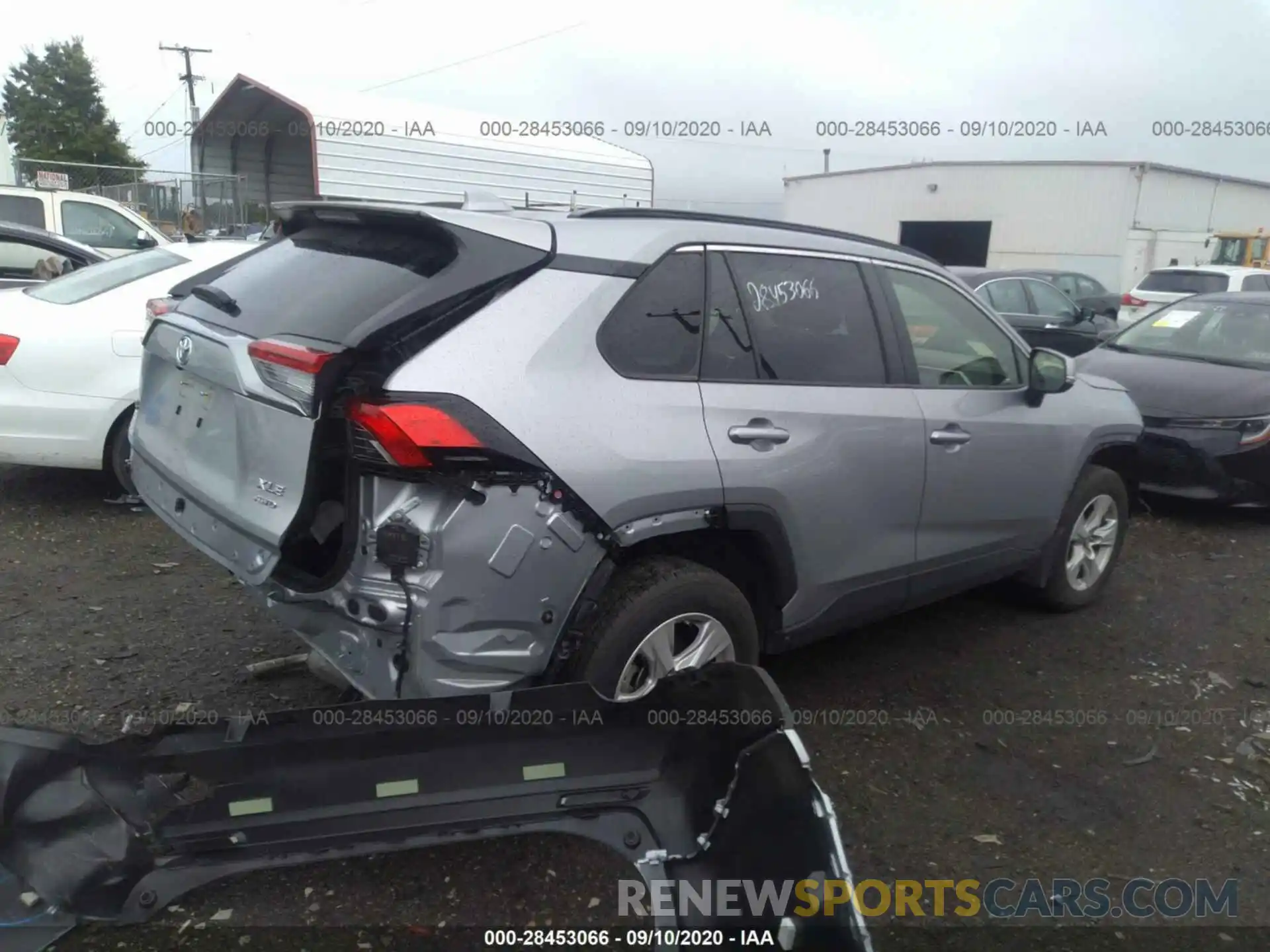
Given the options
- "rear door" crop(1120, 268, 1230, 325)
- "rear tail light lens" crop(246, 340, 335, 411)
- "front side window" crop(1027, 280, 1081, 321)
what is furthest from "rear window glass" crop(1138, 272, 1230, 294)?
"rear tail light lens" crop(246, 340, 335, 411)

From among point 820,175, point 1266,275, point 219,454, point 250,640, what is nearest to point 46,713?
point 250,640

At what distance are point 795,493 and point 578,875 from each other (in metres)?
1.36

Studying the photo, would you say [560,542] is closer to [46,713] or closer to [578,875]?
[578,875]

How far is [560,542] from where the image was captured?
2.66 meters

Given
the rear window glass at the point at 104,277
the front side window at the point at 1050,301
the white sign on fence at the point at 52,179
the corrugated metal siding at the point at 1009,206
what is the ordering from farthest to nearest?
the corrugated metal siding at the point at 1009,206, the white sign on fence at the point at 52,179, the front side window at the point at 1050,301, the rear window glass at the point at 104,277

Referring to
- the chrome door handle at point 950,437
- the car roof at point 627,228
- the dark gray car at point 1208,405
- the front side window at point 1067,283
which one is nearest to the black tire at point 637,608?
the car roof at point 627,228

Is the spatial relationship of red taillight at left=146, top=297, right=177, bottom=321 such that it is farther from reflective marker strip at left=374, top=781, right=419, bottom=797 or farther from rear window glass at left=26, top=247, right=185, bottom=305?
reflective marker strip at left=374, top=781, right=419, bottom=797

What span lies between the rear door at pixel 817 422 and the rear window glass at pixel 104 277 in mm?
4092

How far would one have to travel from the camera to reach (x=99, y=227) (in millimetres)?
11312

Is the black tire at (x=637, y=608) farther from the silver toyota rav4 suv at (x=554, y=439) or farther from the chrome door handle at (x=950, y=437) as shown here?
the chrome door handle at (x=950, y=437)

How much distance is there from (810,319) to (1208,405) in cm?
418

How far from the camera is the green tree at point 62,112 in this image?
4375 cm

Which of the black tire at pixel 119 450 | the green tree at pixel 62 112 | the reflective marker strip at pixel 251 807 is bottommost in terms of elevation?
the reflective marker strip at pixel 251 807

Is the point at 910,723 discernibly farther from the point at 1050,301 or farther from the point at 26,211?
the point at 26,211
